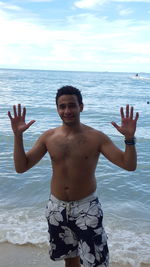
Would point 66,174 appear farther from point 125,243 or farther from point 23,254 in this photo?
point 125,243

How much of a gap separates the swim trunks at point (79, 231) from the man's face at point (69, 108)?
678 mm

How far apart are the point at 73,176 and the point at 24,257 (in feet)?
5.68

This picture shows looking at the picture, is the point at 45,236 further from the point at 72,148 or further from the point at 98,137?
the point at 98,137

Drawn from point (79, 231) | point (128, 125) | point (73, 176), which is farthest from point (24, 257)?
point (128, 125)

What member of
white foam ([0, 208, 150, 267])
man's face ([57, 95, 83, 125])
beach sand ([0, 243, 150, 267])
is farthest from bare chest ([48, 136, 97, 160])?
white foam ([0, 208, 150, 267])

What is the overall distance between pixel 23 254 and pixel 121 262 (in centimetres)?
121

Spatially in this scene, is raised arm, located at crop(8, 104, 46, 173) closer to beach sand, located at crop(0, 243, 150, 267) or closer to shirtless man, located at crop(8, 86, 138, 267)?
shirtless man, located at crop(8, 86, 138, 267)

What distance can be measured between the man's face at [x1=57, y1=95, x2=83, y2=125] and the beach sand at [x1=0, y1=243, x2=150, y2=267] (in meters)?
1.94

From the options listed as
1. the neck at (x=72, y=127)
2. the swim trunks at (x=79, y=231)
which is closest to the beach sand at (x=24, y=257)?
the swim trunks at (x=79, y=231)

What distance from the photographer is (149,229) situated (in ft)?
16.6

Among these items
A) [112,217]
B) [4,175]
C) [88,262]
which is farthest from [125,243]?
[4,175]

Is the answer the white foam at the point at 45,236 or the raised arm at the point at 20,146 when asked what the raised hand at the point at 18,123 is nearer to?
the raised arm at the point at 20,146

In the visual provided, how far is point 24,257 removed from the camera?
12.9ft

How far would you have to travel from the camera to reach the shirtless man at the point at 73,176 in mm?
2654
